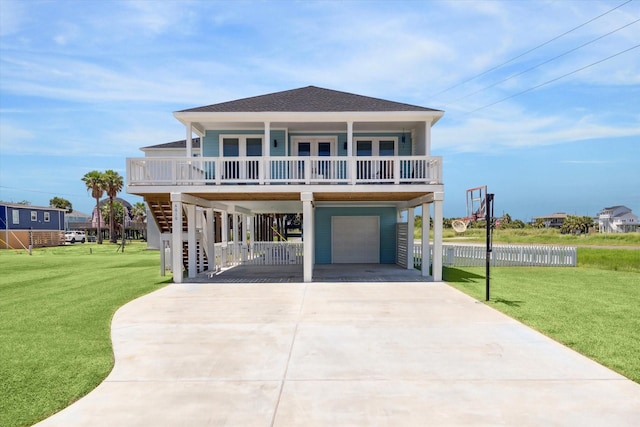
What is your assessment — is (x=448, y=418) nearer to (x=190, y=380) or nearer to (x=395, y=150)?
(x=190, y=380)

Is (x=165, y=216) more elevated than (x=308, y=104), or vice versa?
(x=308, y=104)

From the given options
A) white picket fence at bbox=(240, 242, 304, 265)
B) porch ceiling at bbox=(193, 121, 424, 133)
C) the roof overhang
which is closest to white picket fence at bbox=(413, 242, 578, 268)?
white picket fence at bbox=(240, 242, 304, 265)

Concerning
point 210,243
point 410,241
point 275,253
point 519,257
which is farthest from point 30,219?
point 519,257

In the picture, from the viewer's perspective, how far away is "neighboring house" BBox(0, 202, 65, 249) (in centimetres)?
4156

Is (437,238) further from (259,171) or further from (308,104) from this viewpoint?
(308,104)

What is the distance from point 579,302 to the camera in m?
10.1

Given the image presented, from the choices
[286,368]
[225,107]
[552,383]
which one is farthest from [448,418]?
[225,107]

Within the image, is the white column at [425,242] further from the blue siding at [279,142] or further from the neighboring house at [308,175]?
the blue siding at [279,142]

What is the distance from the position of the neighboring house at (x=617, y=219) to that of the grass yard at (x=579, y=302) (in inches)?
4349

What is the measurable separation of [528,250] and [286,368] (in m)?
17.3

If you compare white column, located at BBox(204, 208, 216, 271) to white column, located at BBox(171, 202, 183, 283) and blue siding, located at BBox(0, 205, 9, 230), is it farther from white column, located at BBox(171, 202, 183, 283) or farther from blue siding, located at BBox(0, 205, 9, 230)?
blue siding, located at BBox(0, 205, 9, 230)

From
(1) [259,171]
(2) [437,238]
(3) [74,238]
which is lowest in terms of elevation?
(3) [74,238]

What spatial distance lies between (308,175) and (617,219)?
132513 millimetres

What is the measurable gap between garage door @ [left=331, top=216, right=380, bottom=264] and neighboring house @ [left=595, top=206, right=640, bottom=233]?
114 meters
